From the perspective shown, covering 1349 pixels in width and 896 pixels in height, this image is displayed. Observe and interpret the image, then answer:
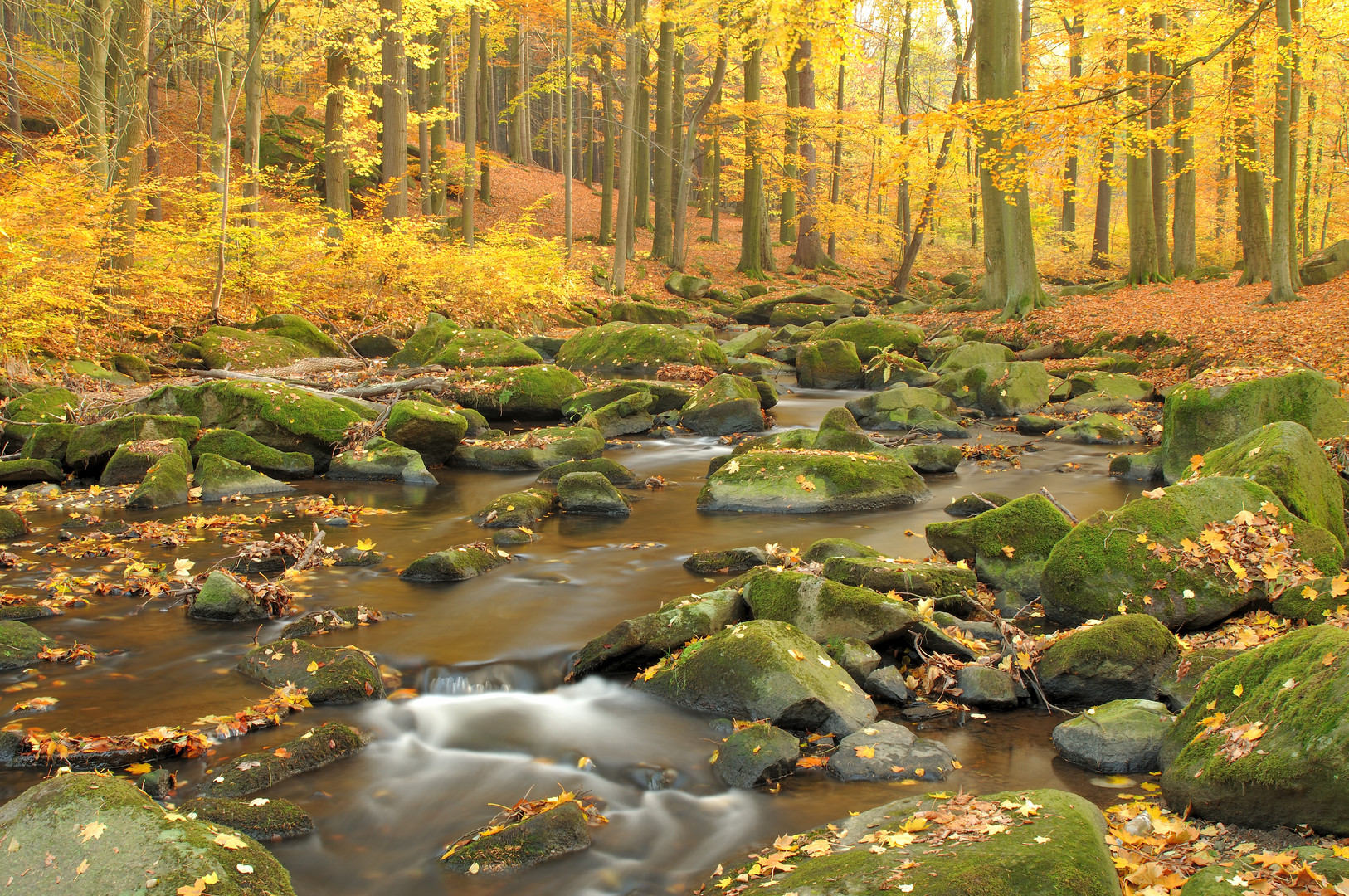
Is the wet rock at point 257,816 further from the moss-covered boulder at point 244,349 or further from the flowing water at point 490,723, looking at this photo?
the moss-covered boulder at point 244,349

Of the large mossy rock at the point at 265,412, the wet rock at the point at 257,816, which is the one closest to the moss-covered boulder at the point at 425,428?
the large mossy rock at the point at 265,412

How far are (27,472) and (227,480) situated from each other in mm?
2270

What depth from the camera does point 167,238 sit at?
49.2 feet

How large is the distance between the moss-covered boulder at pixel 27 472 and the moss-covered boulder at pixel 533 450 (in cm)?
440

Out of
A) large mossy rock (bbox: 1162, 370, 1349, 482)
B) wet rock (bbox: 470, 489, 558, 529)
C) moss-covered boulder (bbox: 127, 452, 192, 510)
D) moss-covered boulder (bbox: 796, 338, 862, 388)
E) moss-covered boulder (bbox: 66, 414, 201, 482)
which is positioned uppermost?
moss-covered boulder (bbox: 796, 338, 862, 388)

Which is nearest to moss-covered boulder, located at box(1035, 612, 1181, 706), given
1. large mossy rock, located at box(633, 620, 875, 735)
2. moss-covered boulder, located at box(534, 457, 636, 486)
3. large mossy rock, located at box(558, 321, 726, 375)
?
large mossy rock, located at box(633, 620, 875, 735)

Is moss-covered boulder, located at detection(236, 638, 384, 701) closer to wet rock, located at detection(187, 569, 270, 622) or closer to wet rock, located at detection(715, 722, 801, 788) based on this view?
wet rock, located at detection(187, 569, 270, 622)

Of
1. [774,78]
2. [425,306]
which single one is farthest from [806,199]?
[425,306]

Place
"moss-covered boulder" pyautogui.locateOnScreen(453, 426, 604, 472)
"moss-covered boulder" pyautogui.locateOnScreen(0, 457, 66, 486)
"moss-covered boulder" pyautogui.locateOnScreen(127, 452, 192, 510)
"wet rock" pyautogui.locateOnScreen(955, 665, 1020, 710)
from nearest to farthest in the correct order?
1. "wet rock" pyautogui.locateOnScreen(955, 665, 1020, 710)
2. "moss-covered boulder" pyautogui.locateOnScreen(127, 452, 192, 510)
3. "moss-covered boulder" pyautogui.locateOnScreen(0, 457, 66, 486)
4. "moss-covered boulder" pyautogui.locateOnScreen(453, 426, 604, 472)

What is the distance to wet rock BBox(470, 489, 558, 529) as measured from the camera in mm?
8758

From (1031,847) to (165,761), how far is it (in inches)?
157

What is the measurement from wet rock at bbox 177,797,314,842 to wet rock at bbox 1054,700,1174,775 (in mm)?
3647

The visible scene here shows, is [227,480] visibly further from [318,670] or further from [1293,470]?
[1293,470]

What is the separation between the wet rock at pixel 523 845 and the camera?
3.73 m
